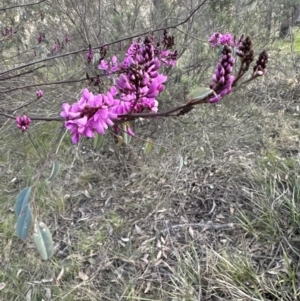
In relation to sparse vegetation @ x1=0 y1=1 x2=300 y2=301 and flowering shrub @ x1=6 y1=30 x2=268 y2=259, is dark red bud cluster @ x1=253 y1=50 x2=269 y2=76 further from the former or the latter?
sparse vegetation @ x1=0 y1=1 x2=300 y2=301

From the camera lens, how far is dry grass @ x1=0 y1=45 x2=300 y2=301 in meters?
1.93

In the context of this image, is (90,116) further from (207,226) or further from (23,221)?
(207,226)

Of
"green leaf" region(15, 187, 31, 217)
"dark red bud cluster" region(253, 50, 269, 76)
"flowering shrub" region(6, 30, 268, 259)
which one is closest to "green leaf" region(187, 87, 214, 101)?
"flowering shrub" region(6, 30, 268, 259)

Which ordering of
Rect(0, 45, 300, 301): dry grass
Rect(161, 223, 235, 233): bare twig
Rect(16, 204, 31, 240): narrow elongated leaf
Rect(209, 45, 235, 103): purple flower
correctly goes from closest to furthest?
Rect(209, 45, 235, 103): purple flower, Rect(16, 204, 31, 240): narrow elongated leaf, Rect(0, 45, 300, 301): dry grass, Rect(161, 223, 235, 233): bare twig

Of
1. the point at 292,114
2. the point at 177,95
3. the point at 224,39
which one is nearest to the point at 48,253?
the point at 224,39

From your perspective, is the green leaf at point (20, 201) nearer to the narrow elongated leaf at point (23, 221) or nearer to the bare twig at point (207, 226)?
the narrow elongated leaf at point (23, 221)

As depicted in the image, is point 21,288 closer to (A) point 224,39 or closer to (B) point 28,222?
(B) point 28,222

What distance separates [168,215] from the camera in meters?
2.41

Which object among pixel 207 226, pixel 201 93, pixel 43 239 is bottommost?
pixel 207 226

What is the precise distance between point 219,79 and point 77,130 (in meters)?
0.31

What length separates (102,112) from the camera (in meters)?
0.78

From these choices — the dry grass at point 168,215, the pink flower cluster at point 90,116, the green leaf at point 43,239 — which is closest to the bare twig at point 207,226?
the dry grass at point 168,215

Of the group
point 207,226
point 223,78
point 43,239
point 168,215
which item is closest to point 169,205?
point 168,215

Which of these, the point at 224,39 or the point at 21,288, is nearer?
the point at 21,288
